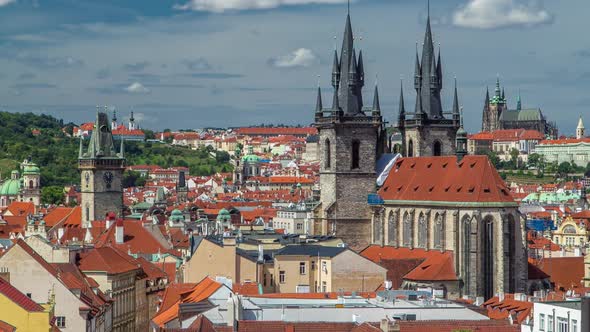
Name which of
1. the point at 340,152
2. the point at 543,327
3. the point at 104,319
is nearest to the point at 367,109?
the point at 340,152

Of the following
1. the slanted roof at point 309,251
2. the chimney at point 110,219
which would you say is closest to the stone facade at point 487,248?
the slanted roof at point 309,251

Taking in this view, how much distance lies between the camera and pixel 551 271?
97.9m

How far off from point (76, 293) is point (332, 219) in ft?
155

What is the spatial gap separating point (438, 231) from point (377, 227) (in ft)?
30.3

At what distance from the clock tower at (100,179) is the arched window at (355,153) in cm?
3612

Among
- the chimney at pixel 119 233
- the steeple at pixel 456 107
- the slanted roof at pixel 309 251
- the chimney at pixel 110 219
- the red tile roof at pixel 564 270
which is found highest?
the steeple at pixel 456 107

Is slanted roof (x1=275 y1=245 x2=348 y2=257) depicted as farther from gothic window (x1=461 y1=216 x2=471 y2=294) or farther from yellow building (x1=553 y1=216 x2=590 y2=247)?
yellow building (x1=553 y1=216 x2=590 y2=247)

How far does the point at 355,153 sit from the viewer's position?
343ft

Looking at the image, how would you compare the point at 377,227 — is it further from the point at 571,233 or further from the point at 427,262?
the point at 571,233

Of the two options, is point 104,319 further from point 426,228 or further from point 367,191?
point 367,191

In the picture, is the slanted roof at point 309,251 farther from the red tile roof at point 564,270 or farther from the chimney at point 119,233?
the chimney at point 119,233

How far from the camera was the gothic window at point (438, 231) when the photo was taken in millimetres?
93625

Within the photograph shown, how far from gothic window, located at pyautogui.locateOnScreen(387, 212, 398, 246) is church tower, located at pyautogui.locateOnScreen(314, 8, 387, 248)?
9.49 feet

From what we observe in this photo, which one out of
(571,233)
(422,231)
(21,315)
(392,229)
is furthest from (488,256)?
(571,233)
